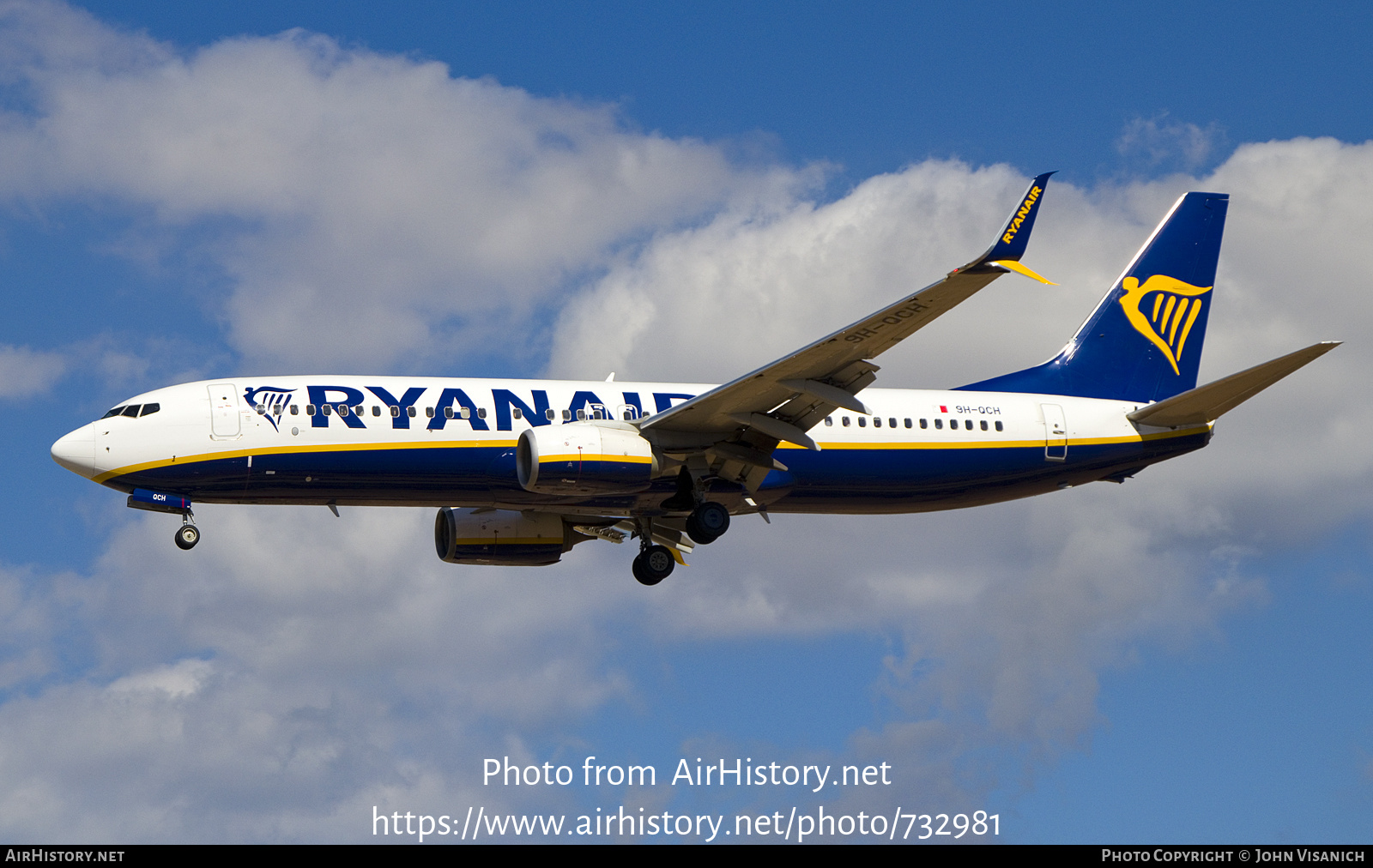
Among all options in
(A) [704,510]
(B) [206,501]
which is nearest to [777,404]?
(A) [704,510]

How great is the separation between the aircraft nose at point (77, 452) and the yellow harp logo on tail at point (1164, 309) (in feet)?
93.8

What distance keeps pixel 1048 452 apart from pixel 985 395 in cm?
222

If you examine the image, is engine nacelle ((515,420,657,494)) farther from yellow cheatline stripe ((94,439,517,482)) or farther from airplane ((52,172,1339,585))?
yellow cheatline stripe ((94,439,517,482))

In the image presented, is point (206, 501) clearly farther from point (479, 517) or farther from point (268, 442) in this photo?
point (479, 517)

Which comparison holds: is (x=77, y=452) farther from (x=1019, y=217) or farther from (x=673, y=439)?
(x=1019, y=217)

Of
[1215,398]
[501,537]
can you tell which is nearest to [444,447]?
[501,537]

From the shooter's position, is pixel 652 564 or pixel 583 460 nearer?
pixel 583 460

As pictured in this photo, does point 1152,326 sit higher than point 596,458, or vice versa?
point 1152,326

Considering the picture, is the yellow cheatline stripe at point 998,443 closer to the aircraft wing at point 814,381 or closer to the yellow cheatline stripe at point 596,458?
the aircraft wing at point 814,381

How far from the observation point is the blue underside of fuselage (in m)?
35.3

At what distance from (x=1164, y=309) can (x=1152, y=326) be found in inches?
33.2

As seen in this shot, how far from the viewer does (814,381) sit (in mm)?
34938

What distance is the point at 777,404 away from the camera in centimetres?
3681
